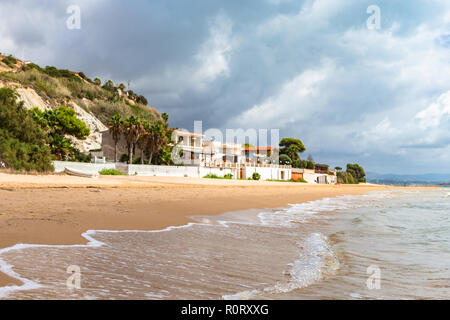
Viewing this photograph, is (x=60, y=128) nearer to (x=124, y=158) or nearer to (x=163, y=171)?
(x=124, y=158)

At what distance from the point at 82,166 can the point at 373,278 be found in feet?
98.3

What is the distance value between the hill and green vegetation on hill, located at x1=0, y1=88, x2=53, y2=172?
8590 mm

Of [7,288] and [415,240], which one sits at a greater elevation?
[7,288]

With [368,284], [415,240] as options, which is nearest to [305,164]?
[415,240]

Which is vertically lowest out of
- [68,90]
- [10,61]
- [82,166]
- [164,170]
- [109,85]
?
[164,170]

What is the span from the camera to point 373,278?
4582 mm

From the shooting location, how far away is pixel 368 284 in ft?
14.0

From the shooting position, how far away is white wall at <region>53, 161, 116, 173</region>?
1115 inches

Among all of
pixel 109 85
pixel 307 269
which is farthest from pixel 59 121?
pixel 109 85

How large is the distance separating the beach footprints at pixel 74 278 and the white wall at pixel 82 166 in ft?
81.3
